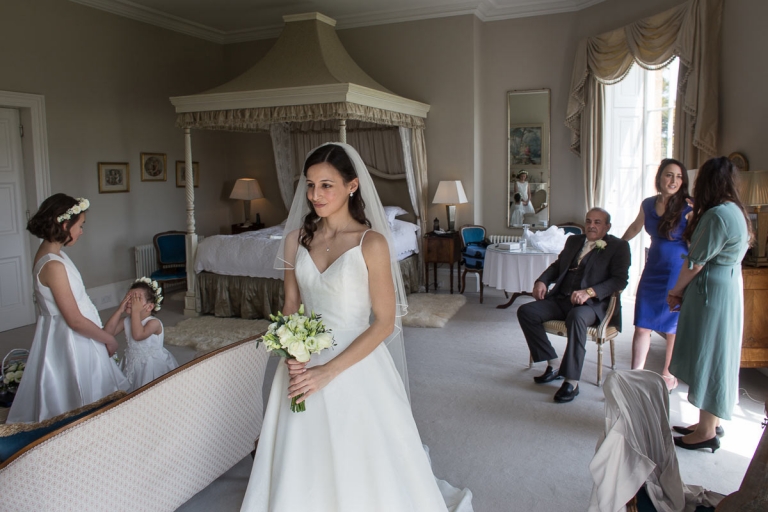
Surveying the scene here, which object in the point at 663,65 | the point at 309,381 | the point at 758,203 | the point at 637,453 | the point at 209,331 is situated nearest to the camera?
the point at 637,453

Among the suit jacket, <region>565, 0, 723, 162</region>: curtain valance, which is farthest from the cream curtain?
the suit jacket

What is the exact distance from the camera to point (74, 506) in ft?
7.19

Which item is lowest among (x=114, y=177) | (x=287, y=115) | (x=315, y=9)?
(x=114, y=177)

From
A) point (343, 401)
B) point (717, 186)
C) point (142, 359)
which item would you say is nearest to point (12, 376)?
point (142, 359)

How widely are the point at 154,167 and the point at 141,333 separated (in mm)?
4932

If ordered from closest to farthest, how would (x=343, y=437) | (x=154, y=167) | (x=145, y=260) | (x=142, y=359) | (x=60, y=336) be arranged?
(x=343, y=437)
(x=60, y=336)
(x=142, y=359)
(x=145, y=260)
(x=154, y=167)

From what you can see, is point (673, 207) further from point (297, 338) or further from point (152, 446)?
point (152, 446)

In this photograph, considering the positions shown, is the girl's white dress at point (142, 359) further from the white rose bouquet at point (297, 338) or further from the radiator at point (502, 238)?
the radiator at point (502, 238)

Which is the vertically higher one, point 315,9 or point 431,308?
point 315,9

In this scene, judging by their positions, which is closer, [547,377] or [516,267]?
[547,377]

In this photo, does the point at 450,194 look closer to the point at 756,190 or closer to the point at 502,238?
the point at 502,238

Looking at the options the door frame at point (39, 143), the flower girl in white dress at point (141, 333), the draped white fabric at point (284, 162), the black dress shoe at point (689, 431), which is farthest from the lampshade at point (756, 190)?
the door frame at point (39, 143)

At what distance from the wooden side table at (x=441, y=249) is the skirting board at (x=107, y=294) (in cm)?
376

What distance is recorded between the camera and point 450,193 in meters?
7.66
